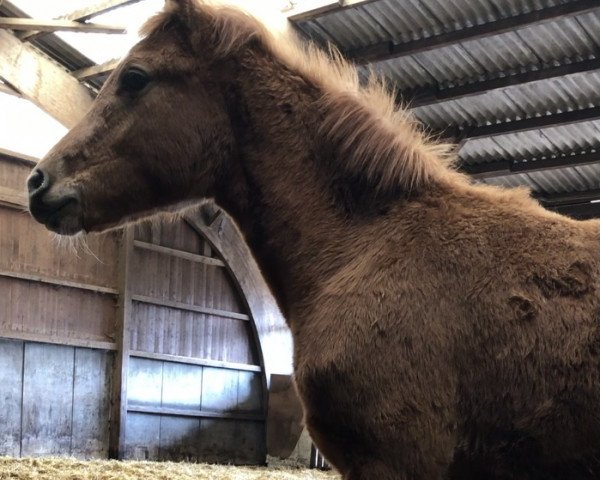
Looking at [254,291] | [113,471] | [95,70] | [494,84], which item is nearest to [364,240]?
[113,471]

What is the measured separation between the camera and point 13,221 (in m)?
9.16

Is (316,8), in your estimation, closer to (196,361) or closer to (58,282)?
(58,282)

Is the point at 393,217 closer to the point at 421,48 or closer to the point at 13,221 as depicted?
the point at 421,48

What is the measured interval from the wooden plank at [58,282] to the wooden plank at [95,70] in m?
2.58

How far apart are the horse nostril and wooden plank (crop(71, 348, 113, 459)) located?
7.31m

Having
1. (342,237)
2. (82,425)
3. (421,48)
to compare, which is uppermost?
(421,48)

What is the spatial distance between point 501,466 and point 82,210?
1728 millimetres

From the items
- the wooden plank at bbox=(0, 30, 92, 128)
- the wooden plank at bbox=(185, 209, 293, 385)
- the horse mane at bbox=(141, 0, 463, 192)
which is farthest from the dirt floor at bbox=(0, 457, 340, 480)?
the horse mane at bbox=(141, 0, 463, 192)

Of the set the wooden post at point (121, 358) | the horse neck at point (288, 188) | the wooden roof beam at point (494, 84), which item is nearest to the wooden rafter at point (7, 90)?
the wooden post at point (121, 358)

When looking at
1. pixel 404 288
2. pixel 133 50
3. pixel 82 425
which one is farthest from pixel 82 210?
pixel 82 425

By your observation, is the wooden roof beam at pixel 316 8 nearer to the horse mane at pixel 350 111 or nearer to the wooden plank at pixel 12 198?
the wooden plank at pixel 12 198

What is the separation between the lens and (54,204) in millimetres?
2869

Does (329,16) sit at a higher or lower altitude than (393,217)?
higher

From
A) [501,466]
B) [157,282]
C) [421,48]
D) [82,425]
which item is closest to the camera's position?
[501,466]
